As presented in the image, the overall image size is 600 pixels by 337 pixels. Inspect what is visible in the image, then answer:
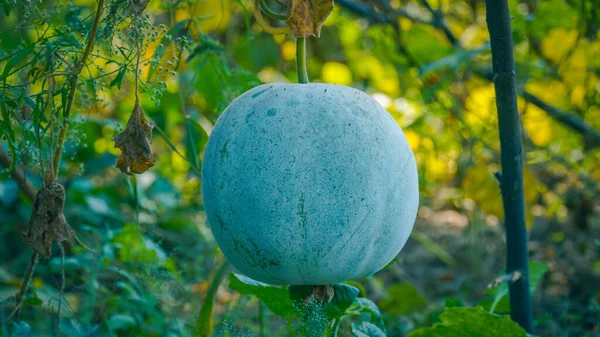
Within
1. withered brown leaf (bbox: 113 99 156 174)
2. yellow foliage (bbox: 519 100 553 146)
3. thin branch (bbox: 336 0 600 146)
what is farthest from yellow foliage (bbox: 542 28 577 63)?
withered brown leaf (bbox: 113 99 156 174)

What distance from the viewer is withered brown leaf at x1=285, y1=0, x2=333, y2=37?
3.48ft

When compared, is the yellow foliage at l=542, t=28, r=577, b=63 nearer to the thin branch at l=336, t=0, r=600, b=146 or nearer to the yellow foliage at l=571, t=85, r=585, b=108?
the yellow foliage at l=571, t=85, r=585, b=108

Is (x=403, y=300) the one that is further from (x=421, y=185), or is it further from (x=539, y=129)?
Answer: (x=539, y=129)

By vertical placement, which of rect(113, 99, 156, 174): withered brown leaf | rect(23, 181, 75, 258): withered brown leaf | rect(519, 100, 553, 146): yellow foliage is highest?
rect(519, 100, 553, 146): yellow foliage

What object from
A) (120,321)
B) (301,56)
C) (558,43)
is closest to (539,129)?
(558,43)

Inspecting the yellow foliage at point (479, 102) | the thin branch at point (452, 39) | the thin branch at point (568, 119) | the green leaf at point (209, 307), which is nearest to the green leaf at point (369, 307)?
the green leaf at point (209, 307)

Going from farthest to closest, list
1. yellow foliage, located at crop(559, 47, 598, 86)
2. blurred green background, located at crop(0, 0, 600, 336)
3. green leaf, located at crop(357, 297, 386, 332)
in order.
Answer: yellow foliage, located at crop(559, 47, 598, 86), blurred green background, located at crop(0, 0, 600, 336), green leaf, located at crop(357, 297, 386, 332)

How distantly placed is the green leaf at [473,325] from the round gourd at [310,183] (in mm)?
392

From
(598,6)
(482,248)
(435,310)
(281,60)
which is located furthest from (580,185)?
(281,60)

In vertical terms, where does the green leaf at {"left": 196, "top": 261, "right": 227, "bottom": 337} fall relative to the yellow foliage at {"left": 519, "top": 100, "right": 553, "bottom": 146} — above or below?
below

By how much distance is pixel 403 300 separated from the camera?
93.4 inches

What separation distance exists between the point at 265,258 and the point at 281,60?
3.14 m

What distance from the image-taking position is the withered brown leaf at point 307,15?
3.48 ft

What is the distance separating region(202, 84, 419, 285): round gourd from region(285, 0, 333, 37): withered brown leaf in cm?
9
